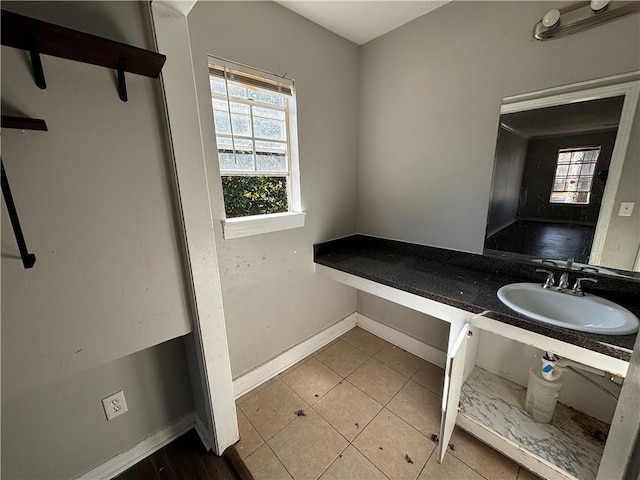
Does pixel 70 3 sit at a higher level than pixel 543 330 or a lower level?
higher

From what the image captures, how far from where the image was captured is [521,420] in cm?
133

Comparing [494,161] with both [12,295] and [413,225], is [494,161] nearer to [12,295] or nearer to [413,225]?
[413,225]

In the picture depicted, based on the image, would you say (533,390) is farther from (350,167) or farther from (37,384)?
(37,384)

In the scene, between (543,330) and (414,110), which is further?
(414,110)

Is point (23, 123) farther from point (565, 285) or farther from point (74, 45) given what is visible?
point (565, 285)

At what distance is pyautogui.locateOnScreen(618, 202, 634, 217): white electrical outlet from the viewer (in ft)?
3.81

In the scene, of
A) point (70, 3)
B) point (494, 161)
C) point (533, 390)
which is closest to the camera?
point (70, 3)

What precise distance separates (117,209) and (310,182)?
1.17 meters

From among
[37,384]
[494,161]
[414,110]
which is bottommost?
[37,384]

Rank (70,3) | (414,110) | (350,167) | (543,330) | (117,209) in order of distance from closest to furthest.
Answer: (70,3) → (117,209) → (543,330) → (414,110) → (350,167)

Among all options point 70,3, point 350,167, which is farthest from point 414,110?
point 70,3

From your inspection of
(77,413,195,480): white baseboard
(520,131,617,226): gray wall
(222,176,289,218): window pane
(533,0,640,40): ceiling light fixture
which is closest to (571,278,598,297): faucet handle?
(520,131,617,226): gray wall

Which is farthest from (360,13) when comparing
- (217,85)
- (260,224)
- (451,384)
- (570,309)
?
(451,384)

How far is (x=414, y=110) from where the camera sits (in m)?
1.77
